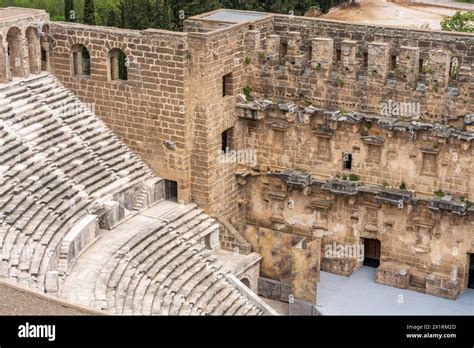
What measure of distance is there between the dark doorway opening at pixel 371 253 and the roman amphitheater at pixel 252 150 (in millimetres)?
76

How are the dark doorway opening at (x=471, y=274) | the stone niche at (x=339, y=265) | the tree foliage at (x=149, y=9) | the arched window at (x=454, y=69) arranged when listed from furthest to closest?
the tree foliage at (x=149, y=9) < the stone niche at (x=339, y=265) < the dark doorway opening at (x=471, y=274) < the arched window at (x=454, y=69)

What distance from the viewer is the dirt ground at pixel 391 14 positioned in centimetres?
6268

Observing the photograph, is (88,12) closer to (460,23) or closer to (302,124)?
(460,23)

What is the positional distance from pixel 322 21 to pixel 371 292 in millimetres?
8872

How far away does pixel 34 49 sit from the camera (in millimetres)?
30688

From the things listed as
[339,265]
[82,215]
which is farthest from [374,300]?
[82,215]

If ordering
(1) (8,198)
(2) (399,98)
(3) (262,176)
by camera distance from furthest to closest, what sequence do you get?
(3) (262,176) → (2) (399,98) → (1) (8,198)

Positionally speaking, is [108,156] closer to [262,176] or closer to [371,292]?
[262,176]

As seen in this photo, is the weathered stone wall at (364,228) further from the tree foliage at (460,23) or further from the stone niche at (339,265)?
the tree foliage at (460,23)

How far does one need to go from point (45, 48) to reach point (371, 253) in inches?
504

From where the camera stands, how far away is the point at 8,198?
2580 cm

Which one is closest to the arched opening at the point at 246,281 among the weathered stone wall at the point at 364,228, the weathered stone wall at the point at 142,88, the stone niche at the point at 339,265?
the weathered stone wall at the point at 364,228

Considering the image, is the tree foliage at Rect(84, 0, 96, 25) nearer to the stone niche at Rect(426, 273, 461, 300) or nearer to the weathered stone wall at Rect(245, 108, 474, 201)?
the weathered stone wall at Rect(245, 108, 474, 201)
